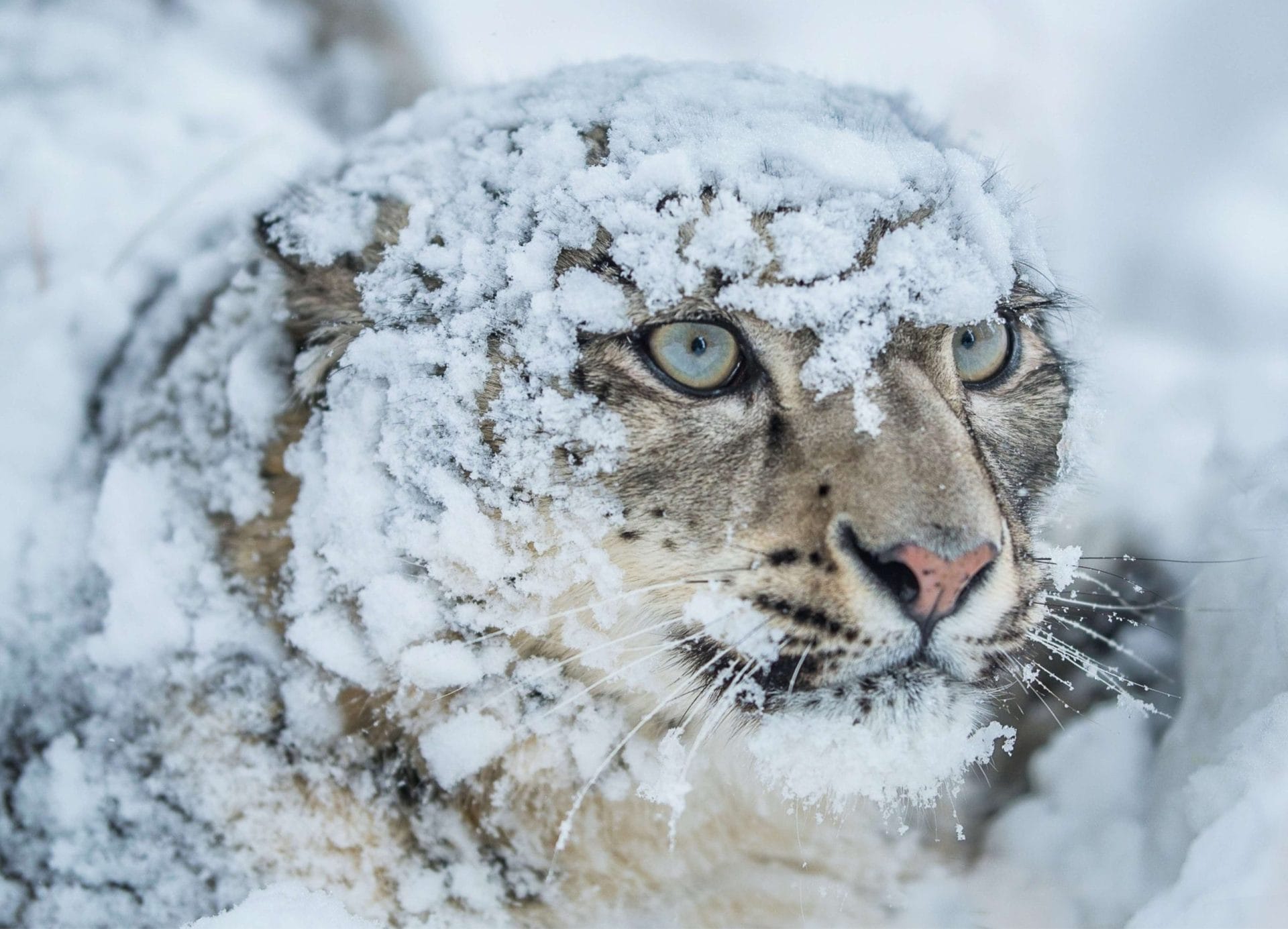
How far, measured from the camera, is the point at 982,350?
5.73 ft

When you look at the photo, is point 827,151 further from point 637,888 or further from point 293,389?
point 637,888

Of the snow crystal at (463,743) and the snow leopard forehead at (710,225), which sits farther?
the snow crystal at (463,743)

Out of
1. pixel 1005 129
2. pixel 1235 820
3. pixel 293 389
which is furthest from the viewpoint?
pixel 1005 129

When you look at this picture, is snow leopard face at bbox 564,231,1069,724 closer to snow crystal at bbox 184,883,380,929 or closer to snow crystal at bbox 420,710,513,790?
snow crystal at bbox 420,710,513,790

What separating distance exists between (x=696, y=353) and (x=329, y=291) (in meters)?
0.69

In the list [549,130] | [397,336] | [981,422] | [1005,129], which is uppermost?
[1005,129]

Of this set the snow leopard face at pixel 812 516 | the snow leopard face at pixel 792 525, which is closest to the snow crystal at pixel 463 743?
the snow leopard face at pixel 792 525

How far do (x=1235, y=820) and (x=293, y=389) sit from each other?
5.44ft

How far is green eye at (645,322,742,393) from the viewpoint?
1.55 m

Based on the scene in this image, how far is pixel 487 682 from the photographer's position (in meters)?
1.73

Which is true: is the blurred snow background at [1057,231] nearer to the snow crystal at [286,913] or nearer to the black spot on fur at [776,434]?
the snow crystal at [286,913]

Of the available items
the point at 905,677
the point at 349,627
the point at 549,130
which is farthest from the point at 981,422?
the point at 349,627

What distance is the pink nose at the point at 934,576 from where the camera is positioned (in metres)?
1.37

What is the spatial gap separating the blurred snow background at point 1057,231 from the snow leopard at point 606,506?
32 centimetres
